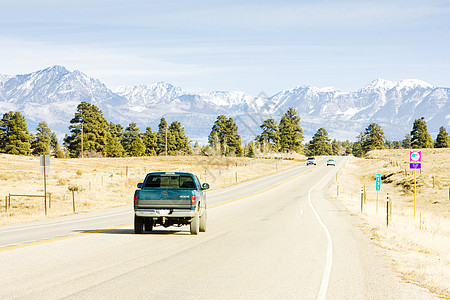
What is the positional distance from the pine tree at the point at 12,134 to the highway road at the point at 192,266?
87.2 m

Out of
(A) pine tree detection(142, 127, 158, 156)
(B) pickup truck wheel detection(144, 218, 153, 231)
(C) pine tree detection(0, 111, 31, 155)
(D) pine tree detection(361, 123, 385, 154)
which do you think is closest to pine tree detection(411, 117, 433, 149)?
(D) pine tree detection(361, 123, 385, 154)

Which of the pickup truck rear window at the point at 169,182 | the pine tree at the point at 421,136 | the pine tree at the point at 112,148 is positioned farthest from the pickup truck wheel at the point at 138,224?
the pine tree at the point at 421,136

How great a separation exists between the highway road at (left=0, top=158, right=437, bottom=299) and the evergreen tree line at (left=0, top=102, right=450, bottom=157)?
294ft

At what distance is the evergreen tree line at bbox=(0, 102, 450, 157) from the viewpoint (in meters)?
99.1

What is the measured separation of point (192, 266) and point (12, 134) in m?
97.6

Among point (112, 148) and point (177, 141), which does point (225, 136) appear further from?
point (112, 148)

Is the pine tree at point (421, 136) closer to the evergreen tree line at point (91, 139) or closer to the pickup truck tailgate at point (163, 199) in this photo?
the evergreen tree line at point (91, 139)

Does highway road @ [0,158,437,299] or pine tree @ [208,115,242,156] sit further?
pine tree @ [208,115,242,156]

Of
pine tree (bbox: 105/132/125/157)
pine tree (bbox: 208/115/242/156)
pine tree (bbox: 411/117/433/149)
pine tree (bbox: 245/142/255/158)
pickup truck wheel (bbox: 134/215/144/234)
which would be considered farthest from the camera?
pine tree (bbox: 411/117/433/149)

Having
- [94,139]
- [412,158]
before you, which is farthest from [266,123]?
[412,158]

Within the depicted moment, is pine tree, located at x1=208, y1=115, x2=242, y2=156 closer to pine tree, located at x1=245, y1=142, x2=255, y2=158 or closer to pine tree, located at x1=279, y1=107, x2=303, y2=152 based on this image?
pine tree, located at x1=245, y1=142, x2=255, y2=158

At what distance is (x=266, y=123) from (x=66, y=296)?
461 feet

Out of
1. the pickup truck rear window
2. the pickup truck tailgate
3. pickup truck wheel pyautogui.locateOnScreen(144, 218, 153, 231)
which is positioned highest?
the pickup truck rear window

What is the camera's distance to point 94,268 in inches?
372
